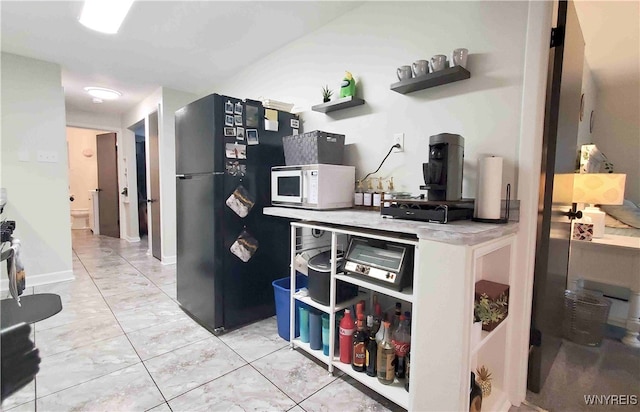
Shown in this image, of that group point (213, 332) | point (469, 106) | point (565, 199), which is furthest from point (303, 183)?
point (565, 199)

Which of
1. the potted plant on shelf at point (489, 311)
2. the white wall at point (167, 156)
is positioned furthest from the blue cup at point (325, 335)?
the white wall at point (167, 156)

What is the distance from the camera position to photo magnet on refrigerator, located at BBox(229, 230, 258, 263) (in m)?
2.17

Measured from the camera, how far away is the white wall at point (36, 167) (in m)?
3.02

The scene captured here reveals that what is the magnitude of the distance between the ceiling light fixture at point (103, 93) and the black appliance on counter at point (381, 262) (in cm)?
420

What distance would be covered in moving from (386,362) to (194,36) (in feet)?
9.35

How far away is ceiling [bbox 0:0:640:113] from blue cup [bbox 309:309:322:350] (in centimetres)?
214

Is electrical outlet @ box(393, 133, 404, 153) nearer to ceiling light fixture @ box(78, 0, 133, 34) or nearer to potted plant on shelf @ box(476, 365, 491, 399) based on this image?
potted plant on shelf @ box(476, 365, 491, 399)

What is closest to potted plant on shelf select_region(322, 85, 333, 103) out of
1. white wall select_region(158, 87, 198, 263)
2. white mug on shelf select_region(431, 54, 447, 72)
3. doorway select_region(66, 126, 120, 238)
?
white mug on shelf select_region(431, 54, 447, 72)

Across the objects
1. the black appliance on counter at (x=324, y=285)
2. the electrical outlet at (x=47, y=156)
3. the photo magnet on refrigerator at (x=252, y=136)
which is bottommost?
the black appliance on counter at (x=324, y=285)

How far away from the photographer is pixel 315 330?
181 centimetres

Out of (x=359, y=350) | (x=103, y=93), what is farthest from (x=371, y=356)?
(x=103, y=93)

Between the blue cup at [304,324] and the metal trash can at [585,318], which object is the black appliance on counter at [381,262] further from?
the metal trash can at [585,318]

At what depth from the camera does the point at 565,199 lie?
184cm

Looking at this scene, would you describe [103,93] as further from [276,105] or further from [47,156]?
[276,105]
